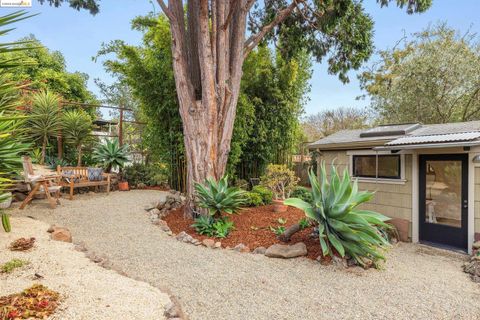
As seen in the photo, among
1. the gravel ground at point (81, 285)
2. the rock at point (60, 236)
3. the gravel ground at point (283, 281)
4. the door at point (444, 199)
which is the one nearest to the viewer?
the gravel ground at point (81, 285)

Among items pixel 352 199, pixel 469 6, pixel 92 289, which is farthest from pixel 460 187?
pixel 469 6

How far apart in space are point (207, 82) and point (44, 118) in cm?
605

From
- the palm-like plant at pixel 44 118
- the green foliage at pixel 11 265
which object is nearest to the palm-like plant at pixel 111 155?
the palm-like plant at pixel 44 118

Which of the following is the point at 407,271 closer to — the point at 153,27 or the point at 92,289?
the point at 92,289

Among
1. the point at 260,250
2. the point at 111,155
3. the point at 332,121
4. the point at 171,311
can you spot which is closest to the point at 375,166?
the point at 260,250

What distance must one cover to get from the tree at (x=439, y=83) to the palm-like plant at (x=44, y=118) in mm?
12576

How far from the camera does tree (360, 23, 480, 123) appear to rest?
1038 centimetres

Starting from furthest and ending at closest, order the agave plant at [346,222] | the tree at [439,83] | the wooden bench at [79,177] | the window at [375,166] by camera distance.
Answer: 1. the tree at [439,83]
2. the wooden bench at [79,177]
3. the window at [375,166]
4. the agave plant at [346,222]

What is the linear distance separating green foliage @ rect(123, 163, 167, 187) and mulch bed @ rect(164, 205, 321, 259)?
276 centimetres

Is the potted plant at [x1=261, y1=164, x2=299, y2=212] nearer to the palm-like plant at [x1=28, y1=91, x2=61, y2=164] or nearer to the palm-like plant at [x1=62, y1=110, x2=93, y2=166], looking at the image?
the palm-like plant at [x1=62, y1=110, x2=93, y2=166]

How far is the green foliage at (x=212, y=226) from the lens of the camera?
4.99 metres

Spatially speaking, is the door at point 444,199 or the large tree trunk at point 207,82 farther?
the large tree trunk at point 207,82

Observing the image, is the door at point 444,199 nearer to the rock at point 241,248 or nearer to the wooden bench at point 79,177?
the rock at point 241,248

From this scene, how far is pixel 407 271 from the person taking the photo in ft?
12.8
